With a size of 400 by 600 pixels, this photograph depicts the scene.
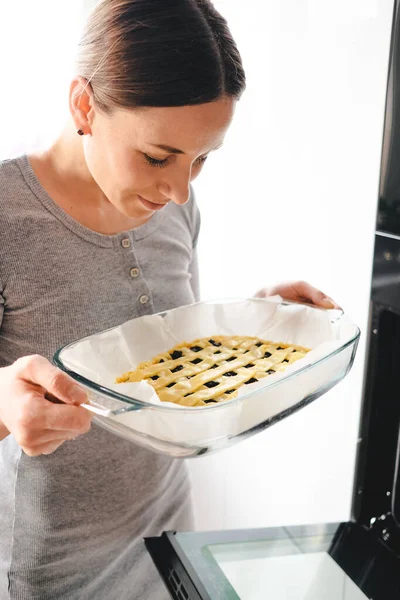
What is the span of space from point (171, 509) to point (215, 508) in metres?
0.70

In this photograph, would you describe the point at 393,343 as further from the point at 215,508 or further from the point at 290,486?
the point at 215,508

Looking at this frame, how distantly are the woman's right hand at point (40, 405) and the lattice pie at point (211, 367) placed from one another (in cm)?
16

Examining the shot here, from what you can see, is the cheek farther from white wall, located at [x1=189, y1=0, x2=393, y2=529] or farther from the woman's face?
white wall, located at [x1=189, y1=0, x2=393, y2=529]

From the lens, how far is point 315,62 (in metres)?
1.00

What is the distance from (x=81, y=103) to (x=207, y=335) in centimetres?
36

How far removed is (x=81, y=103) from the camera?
2.47 ft

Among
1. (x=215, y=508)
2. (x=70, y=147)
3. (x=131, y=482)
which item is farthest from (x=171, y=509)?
(x=215, y=508)

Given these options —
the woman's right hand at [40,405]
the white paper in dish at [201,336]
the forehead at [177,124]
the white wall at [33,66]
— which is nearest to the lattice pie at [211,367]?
the white paper in dish at [201,336]

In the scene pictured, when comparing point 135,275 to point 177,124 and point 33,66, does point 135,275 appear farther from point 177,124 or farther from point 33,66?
point 33,66

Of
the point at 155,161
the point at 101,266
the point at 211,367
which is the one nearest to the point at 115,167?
the point at 155,161

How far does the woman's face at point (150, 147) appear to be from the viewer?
27.4 inches

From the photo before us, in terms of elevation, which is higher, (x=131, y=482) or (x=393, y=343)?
(x=393, y=343)

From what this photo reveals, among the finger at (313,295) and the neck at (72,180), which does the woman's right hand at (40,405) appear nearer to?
the neck at (72,180)

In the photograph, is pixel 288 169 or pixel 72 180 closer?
pixel 72 180
